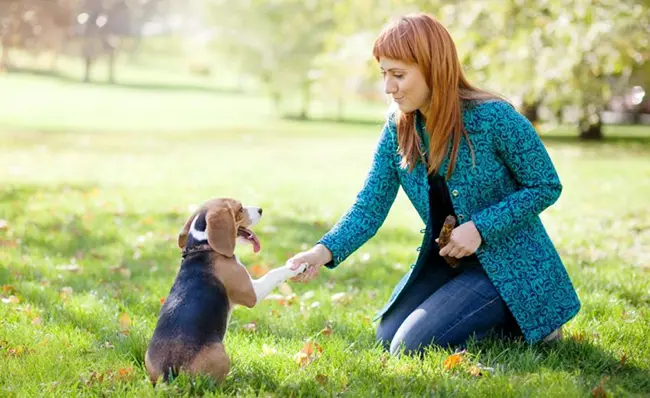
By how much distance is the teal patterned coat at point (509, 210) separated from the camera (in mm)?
4117

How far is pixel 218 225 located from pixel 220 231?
0.09 feet

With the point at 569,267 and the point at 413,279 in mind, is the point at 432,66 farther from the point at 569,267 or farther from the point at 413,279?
the point at 569,267

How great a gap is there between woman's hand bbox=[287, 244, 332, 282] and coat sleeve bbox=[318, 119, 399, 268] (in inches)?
1.9

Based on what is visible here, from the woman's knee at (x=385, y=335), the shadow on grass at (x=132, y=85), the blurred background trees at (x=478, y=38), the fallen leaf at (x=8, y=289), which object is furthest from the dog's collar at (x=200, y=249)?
the shadow on grass at (x=132, y=85)

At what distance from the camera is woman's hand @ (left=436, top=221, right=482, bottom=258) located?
402 centimetres

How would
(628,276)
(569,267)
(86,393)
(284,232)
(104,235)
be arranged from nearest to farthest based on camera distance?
(86,393), (628,276), (569,267), (104,235), (284,232)

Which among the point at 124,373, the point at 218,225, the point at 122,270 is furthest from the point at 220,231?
the point at 122,270

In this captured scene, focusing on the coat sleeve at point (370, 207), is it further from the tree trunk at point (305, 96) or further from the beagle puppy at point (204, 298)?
the tree trunk at point (305, 96)

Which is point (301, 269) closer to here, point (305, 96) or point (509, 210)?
point (509, 210)

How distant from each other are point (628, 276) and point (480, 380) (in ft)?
9.78

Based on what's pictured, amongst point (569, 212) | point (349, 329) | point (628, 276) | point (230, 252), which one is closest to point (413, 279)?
point (349, 329)

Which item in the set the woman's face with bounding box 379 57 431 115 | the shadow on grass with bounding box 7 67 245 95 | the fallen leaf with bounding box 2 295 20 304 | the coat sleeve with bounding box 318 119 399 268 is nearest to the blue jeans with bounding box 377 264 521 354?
the coat sleeve with bounding box 318 119 399 268

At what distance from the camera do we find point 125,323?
15.2ft

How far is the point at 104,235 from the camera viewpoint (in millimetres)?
7730
